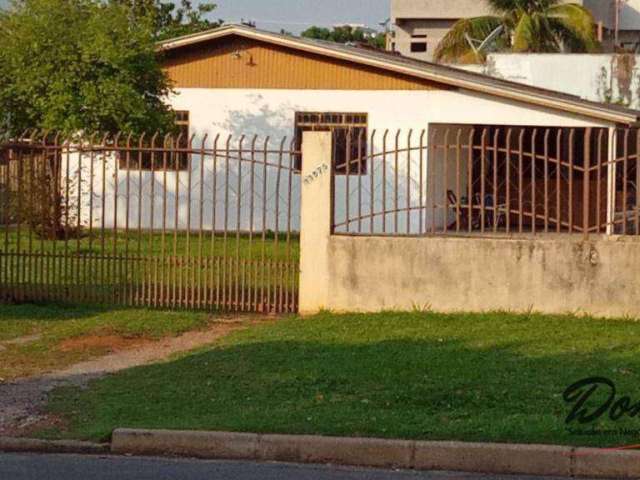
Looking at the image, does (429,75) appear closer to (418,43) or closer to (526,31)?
(526,31)

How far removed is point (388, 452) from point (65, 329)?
683 cm

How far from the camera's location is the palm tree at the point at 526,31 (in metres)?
43.2

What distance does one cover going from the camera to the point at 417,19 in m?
51.6

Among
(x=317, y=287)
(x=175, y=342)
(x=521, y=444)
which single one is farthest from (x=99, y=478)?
(x=317, y=287)

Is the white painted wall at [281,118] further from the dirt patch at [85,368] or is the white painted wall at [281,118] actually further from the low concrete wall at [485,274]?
the dirt patch at [85,368]

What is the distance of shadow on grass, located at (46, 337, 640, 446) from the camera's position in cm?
990

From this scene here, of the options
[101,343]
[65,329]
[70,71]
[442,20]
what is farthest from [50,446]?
[442,20]

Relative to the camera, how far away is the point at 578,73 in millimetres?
36250

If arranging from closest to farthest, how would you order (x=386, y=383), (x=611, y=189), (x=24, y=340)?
(x=386, y=383) → (x=24, y=340) → (x=611, y=189)

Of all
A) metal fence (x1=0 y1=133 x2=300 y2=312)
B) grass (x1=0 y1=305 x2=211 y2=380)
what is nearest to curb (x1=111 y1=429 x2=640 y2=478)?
grass (x1=0 y1=305 x2=211 y2=380)

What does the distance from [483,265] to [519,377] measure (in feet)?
12.8

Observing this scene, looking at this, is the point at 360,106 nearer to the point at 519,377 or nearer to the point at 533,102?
the point at 533,102

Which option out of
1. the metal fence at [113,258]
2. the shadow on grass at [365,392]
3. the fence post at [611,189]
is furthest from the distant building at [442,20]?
the shadow on grass at [365,392]

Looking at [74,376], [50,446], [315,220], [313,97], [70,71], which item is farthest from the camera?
[313,97]
